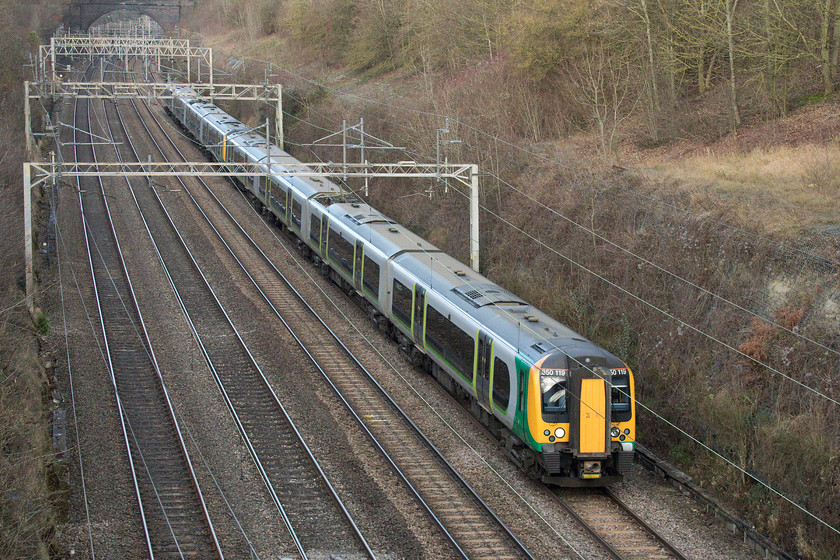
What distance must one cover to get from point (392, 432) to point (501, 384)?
103 inches

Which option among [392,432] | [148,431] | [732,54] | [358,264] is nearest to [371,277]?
[358,264]

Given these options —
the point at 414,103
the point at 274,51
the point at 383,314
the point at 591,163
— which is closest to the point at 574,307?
the point at 383,314

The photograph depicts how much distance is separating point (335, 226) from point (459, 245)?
477 centimetres

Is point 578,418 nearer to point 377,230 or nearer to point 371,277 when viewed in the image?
point 371,277

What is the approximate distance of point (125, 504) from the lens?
1309 centimetres

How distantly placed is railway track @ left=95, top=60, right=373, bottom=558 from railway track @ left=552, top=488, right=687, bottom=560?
3260mm

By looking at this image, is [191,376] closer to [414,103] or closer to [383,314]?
[383,314]

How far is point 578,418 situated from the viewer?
1309 cm

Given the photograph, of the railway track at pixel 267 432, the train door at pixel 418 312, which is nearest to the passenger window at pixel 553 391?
the railway track at pixel 267 432

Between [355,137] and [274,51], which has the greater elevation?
[274,51]

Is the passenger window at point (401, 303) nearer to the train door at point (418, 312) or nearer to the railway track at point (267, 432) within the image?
the train door at point (418, 312)

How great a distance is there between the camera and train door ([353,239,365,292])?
21.4 meters

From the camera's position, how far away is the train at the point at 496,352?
13188 mm

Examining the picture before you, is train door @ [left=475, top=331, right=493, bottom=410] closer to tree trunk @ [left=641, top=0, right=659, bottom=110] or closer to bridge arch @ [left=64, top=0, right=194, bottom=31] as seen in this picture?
tree trunk @ [left=641, top=0, right=659, bottom=110]
